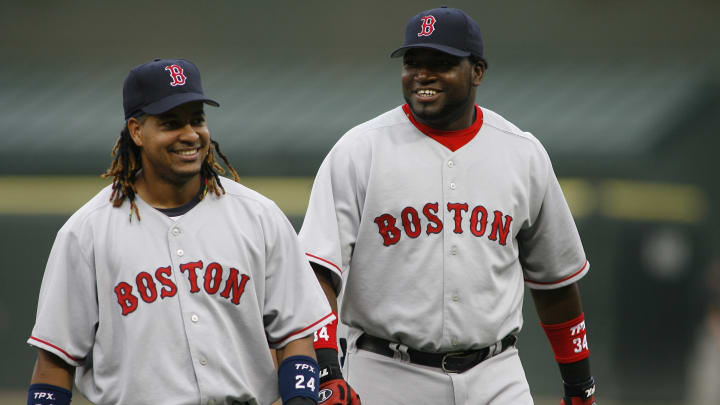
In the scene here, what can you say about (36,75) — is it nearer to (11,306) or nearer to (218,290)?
(11,306)

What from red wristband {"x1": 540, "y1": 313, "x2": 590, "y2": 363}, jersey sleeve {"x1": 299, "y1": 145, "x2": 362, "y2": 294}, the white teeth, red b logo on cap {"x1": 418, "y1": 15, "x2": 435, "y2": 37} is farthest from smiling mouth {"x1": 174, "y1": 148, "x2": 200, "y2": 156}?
red wristband {"x1": 540, "y1": 313, "x2": 590, "y2": 363}

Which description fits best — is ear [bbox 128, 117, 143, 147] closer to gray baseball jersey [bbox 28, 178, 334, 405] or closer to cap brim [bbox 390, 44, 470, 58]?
gray baseball jersey [bbox 28, 178, 334, 405]

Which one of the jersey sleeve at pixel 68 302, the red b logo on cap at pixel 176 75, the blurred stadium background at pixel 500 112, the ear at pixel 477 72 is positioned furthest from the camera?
the blurred stadium background at pixel 500 112

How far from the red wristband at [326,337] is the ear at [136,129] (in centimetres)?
95

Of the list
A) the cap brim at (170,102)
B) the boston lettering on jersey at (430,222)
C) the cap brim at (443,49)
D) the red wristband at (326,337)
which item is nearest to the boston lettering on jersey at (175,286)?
the cap brim at (170,102)

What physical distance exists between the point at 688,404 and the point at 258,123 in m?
5.76

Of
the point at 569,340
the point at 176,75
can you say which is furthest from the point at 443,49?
the point at 569,340

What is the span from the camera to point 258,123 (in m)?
14.7

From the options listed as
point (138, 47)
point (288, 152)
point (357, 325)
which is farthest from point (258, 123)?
point (357, 325)

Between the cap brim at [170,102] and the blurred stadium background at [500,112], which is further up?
the cap brim at [170,102]

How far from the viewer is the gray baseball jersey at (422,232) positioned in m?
4.55

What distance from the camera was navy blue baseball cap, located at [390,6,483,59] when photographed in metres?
4.57

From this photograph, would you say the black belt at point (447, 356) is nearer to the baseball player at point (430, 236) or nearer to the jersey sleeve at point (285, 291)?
the baseball player at point (430, 236)

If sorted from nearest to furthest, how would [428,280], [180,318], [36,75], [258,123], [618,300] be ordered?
[180,318], [428,280], [618,300], [258,123], [36,75]
